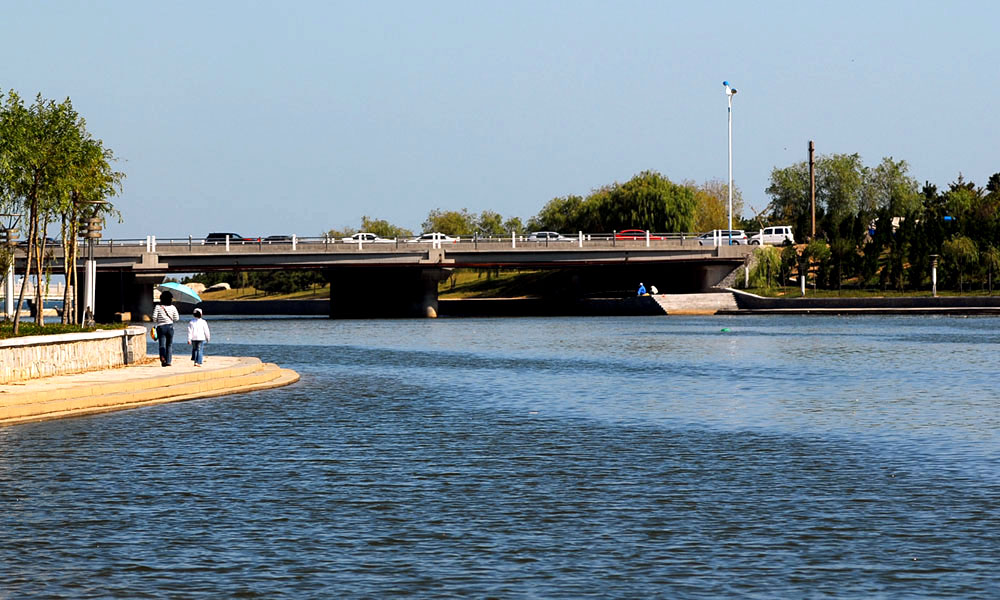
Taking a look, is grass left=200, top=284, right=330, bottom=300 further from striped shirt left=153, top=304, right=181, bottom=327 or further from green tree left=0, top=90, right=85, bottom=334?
striped shirt left=153, top=304, right=181, bottom=327

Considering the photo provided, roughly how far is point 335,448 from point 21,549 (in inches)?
327

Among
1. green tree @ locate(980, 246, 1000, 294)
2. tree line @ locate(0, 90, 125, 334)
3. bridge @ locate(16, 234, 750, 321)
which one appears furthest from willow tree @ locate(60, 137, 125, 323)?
green tree @ locate(980, 246, 1000, 294)

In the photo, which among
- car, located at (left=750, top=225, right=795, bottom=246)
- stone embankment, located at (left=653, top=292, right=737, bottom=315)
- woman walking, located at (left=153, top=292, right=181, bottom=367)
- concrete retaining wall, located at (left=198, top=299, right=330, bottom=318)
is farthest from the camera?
concrete retaining wall, located at (left=198, top=299, right=330, bottom=318)

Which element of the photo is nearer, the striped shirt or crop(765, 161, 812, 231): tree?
the striped shirt

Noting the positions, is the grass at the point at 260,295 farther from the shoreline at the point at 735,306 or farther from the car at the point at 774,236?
the car at the point at 774,236

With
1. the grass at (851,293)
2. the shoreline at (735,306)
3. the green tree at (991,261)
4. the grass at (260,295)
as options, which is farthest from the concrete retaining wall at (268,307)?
the green tree at (991,261)

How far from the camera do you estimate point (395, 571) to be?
37.8 ft

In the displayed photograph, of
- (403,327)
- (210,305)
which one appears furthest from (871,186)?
(403,327)

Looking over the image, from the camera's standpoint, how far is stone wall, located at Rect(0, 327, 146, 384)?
28.4 metres

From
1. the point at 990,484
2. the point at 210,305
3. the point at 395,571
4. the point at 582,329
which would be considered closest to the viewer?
the point at 395,571

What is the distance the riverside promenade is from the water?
955mm

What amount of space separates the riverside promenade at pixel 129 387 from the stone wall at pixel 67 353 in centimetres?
29

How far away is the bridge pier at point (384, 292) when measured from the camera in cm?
11262

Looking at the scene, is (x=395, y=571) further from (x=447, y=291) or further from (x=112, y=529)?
(x=447, y=291)
